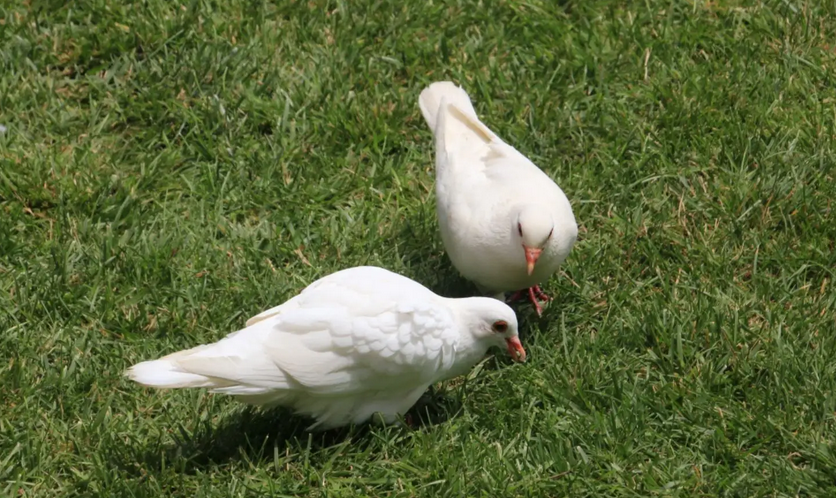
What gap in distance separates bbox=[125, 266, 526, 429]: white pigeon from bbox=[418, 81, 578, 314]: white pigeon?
0.34 meters

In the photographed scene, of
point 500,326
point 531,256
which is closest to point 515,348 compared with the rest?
point 500,326

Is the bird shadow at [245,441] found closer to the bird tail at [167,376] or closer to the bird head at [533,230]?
the bird tail at [167,376]

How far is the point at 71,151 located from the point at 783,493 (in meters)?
3.95

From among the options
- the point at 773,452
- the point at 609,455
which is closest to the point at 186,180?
the point at 609,455

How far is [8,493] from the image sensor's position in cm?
416

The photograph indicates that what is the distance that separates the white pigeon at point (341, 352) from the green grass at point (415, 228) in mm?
216

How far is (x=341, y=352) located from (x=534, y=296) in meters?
1.32

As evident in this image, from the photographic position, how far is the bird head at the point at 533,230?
456 centimetres

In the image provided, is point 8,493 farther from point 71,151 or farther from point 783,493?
point 783,493

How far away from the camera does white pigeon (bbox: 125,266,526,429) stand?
4102 millimetres

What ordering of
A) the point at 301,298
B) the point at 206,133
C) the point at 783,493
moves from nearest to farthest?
the point at 783,493, the point at 301,298, the point at 206,133

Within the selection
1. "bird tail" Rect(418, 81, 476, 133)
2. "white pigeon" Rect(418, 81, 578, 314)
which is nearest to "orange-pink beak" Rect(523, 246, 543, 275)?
"white pigeon" Rect(418, 81, 578, 314)

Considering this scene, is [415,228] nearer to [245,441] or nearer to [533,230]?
[533,230]

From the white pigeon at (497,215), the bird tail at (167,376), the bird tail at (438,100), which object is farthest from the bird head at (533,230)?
the bird tail at (167,376)
